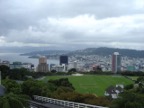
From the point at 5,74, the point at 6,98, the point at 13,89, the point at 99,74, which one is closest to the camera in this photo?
the point at 6,98

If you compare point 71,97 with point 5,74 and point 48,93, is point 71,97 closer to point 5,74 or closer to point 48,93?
point 48,93

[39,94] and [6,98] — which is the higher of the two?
[6,98]

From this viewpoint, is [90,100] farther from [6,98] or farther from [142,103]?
[6,98]

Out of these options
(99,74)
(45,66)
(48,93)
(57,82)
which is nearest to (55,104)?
(48,93)

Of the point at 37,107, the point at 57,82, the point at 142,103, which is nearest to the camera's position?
the point at 142,103

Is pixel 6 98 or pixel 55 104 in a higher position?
pixel 6 98

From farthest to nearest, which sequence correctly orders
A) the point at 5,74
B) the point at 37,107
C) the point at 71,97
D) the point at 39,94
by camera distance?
the point at 5,74 → the point at 39,94 → the point at 71,97 → the point at 37,107

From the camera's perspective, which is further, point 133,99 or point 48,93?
point 48,93

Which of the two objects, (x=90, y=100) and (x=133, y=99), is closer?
(x=133, y=99)

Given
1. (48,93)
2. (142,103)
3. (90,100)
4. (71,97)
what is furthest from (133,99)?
(48,93)
